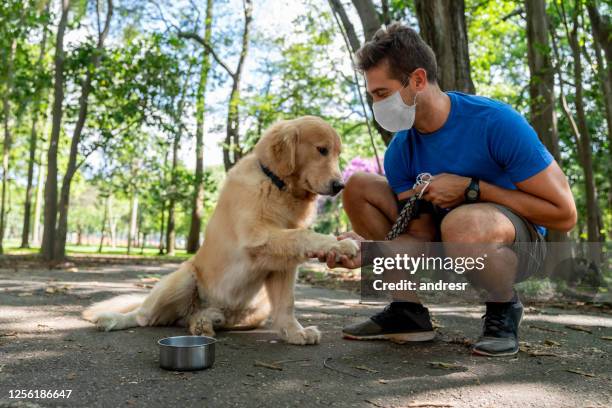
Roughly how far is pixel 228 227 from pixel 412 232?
4.26 feet

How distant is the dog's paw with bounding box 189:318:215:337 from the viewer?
342 centimetres

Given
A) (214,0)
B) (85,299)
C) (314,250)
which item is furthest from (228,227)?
(214,0)

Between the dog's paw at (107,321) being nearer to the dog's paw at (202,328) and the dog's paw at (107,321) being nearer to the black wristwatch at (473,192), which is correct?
the dog's paw at (202,328)

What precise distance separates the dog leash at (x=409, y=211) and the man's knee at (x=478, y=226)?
0.29 meters

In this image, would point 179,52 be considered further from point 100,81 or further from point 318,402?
point 318,402

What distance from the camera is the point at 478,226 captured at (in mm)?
2885

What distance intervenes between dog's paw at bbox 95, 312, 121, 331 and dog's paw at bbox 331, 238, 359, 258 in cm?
170

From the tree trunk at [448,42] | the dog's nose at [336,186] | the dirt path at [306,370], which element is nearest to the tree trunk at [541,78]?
the tree trunk at [448,42]

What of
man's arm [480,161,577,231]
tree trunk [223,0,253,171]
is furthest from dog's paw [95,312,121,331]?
tree trunk [223,0,253,171]

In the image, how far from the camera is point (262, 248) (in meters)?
3.25

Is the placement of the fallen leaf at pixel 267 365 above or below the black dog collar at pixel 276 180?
below

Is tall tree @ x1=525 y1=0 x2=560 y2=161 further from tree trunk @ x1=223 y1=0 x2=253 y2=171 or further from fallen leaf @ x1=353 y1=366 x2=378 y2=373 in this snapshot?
tree trunk @ x1=223 y1=0 x2=253 y2=171

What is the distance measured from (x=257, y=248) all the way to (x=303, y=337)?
653 mm

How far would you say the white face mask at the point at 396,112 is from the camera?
3.23 meters
